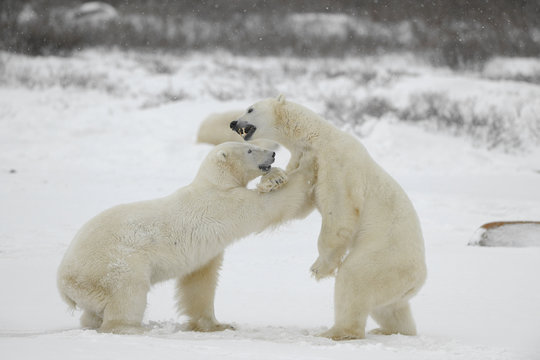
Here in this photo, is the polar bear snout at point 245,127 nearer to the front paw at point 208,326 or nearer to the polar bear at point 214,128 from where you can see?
the front paw at point 208,326

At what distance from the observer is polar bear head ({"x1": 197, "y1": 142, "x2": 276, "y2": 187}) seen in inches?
150

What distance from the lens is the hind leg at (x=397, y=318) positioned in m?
3.60

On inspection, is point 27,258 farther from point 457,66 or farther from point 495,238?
point 457,66

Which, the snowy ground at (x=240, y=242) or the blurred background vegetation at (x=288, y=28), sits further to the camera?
the blurred background vegetation at (x=288, y=28)

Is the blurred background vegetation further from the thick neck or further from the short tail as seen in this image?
the short tail

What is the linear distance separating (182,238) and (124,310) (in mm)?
458

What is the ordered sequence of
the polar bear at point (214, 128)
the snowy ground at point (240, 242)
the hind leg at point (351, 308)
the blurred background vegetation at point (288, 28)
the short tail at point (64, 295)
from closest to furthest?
1. the snowy ground at point (240, 242)
2. the hind leg at point (351, 308)
3. the short tail at point (64, 295)
4. the polar bear at point (214, 128)
5. the blurred background vegetation at point (288, 28)

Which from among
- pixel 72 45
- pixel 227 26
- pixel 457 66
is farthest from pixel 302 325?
pixel 227 26

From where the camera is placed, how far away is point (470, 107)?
36.8 ft

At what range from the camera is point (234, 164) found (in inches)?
151

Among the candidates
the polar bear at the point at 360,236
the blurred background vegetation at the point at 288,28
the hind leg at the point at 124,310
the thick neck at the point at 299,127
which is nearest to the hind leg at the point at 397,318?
the polar bear at the point at 360,236

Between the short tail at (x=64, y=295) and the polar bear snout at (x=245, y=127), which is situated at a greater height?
the polar bear snout at (x=245, y=127)

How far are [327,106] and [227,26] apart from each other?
1001 centimetres

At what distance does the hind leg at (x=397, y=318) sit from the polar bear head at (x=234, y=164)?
38.2 inches
